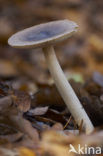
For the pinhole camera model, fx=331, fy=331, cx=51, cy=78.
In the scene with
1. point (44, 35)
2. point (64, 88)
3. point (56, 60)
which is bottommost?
point (64, 88)

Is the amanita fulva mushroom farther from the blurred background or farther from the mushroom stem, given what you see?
the blurred background

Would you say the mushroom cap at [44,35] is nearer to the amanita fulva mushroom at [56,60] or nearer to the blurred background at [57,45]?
the amanita fulva mushroom at [56,60]

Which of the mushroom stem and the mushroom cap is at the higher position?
the mushroom cap

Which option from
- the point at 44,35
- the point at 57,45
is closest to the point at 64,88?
the point at 44,35

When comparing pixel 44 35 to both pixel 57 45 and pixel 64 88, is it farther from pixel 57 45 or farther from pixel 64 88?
pixel 57 45

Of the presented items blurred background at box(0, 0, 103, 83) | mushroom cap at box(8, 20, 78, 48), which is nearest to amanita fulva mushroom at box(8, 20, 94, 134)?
mushroom cap at box(8, 20, 78, 48)

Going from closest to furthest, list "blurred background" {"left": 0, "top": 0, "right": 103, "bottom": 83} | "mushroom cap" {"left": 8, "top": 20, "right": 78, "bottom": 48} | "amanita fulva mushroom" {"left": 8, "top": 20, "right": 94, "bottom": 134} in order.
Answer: "mushroom cap" {"left": 8, "top": 20, "right": 78, "bottom": 48}
"amanita fulva mushroom" {"left": 8, "top": 20, "right": 94, "bottom": 134}
"blurred background" {"left": 0, "top": 0, "right": 103, "bottom": 83}

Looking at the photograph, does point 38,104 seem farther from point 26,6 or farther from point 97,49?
point 26,6
